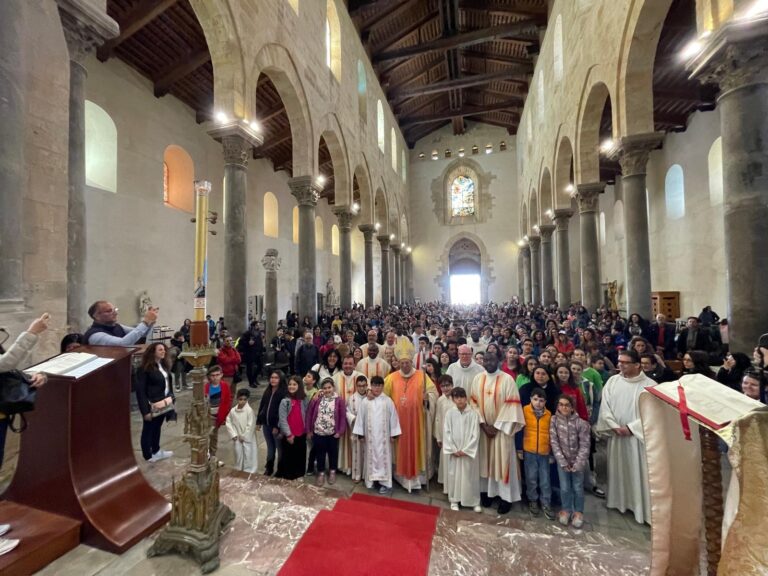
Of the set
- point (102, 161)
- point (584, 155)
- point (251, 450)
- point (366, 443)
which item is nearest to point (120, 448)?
point (251, 450)

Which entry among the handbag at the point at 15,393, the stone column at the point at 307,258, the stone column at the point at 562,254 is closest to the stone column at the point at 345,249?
the stone column at the point at 307,258

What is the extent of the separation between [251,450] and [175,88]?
39.8 ft

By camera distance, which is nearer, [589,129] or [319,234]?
[589,129]

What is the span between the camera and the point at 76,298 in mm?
4785

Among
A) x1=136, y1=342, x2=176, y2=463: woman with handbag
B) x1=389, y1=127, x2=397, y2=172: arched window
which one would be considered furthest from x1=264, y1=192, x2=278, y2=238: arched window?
x1=136, y1=342, x2=176, y2=463: woman with handbag

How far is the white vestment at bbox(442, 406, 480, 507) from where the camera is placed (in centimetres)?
368

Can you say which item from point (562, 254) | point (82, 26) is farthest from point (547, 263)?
point (82, 26)

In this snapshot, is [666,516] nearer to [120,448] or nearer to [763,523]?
[763,523]

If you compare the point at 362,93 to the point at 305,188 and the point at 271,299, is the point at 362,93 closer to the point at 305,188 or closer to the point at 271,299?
the point at 305,188

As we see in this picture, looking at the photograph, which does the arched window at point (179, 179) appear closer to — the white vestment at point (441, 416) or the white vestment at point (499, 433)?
the white vestment at point (441, 416)

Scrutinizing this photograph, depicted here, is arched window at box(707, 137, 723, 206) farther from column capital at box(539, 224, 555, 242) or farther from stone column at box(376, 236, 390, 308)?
stone column at box(376, 236, 390, 308)

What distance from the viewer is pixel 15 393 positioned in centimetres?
175

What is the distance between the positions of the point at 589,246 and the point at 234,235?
9929 millimetres

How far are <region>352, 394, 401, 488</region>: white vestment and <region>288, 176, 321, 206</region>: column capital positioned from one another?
7455mm
